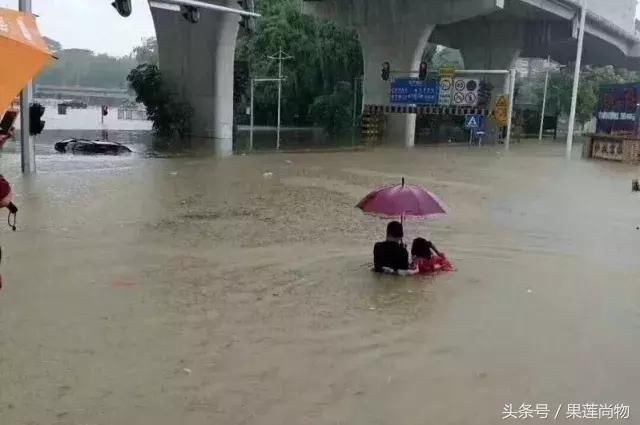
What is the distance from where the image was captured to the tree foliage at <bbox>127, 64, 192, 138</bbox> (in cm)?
3575

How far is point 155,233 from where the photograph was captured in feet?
34.1

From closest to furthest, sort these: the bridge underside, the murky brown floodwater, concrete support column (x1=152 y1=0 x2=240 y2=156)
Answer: the murky brown floodwater, concrete support column (x1=152 y1=0 x2=240 y2=156), the bridge underside

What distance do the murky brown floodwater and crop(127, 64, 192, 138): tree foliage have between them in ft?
73.0

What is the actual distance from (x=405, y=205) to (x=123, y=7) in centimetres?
1000

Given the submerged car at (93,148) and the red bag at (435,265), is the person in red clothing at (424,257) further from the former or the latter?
the submerged car at (93,148)

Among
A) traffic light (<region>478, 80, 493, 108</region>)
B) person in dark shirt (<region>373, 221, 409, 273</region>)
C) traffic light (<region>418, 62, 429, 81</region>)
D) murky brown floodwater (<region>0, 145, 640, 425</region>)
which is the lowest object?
murky brown floodwater (<region>0, 145, 640, 425</region>)

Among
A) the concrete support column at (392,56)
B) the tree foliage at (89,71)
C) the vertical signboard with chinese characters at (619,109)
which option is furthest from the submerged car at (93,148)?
the tree foliage at (89,71)

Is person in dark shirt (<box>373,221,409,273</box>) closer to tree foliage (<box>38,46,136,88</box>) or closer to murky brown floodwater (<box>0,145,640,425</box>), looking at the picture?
murky brown floodwater (<box>0,145,640,425</box>)

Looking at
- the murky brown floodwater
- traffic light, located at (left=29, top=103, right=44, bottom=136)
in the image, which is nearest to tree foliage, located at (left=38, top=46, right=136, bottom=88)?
traffic light, located at (left=29, top=103, right=44, bottom=136)

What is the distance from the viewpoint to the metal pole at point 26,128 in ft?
53.8

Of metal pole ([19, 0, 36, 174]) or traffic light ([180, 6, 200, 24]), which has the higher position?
traffic light ([180, 6, 200, 24])

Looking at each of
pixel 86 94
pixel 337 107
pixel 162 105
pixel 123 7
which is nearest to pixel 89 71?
pixel 86 94

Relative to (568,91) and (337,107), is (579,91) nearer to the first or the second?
(568,91)

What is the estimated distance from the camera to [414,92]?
3578 cm
